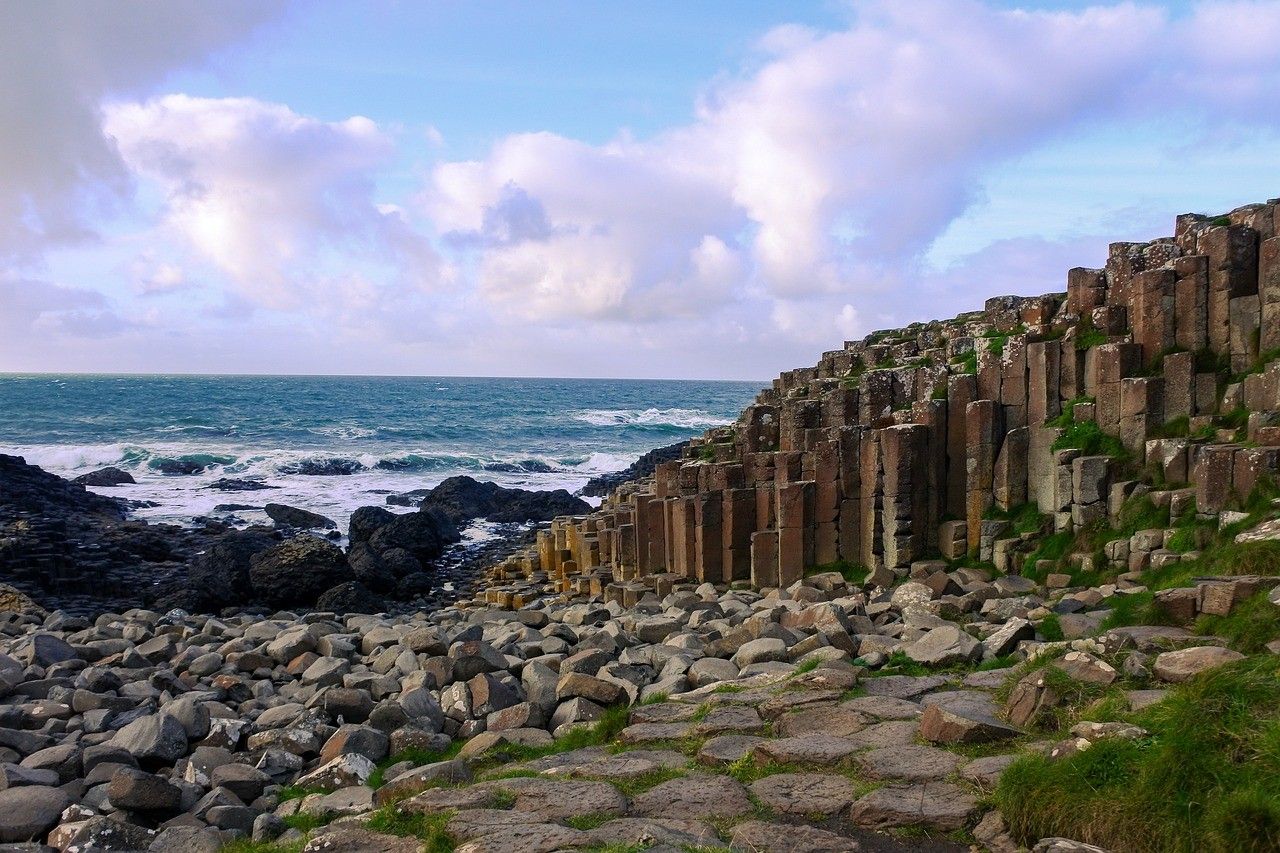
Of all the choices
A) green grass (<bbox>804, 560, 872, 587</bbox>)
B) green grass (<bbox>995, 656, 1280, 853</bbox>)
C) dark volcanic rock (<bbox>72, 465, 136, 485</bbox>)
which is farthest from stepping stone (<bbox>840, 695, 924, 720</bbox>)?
dark volcanic rock (<bbox>72, 465, 136, 485</bbox>)

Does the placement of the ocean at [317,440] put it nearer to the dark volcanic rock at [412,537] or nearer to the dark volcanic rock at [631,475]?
the dark volcanic rock at [631,475]

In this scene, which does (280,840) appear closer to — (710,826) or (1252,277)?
(710,826)

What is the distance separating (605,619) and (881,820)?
8735 millimetres

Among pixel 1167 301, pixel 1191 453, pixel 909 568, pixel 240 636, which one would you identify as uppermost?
pixel 1167 301

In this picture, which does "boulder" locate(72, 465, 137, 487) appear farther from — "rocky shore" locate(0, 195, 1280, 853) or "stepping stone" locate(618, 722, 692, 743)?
"stepping stone" locate(618, 722, 692, 743)

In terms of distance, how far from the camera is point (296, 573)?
817 inches

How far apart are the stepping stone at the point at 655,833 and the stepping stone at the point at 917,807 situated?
0.84m

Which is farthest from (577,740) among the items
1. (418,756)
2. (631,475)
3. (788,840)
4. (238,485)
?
(238,485)

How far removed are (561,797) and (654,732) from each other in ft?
5.02

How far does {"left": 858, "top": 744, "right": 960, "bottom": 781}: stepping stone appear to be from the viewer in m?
5.67

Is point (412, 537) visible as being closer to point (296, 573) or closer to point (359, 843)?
point (296, 573)

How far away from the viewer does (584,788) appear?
19.5 feet

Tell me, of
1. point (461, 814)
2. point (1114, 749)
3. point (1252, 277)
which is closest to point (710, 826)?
point (461, 814)

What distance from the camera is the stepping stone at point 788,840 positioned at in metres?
4.91
